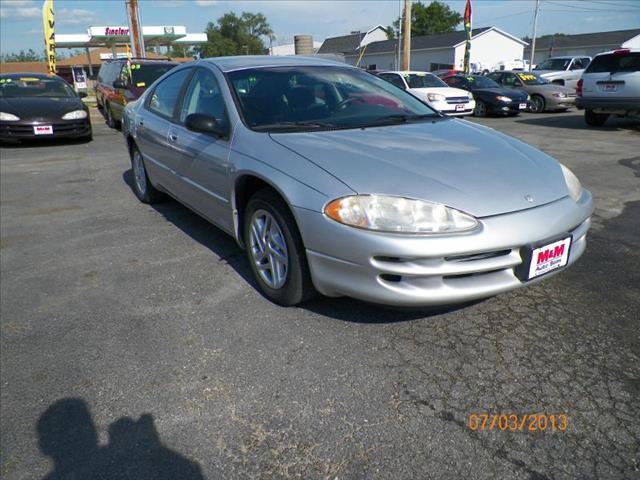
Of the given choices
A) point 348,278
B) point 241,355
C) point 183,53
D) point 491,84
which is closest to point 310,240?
point 348,278

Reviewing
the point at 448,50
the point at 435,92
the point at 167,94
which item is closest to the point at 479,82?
the point at 435,92

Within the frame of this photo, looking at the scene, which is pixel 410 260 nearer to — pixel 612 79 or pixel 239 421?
pixel 239 421

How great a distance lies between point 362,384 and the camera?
7.52 feet

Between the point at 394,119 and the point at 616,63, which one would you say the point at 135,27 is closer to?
the point at 616,63

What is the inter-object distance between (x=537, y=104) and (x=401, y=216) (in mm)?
15731

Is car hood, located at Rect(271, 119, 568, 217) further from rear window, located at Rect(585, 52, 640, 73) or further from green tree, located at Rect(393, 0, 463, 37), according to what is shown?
green tree, located at Rect(393, 0, 463, 37)

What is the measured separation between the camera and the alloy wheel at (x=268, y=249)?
2.84 m

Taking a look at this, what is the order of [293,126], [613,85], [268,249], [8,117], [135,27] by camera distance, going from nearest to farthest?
[268,249] → [293,126] → [8,117] → [613,85] → [135,27]

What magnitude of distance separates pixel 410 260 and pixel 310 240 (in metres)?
0.53

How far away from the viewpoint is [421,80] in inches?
548

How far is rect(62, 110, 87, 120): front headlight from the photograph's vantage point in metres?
9.55
